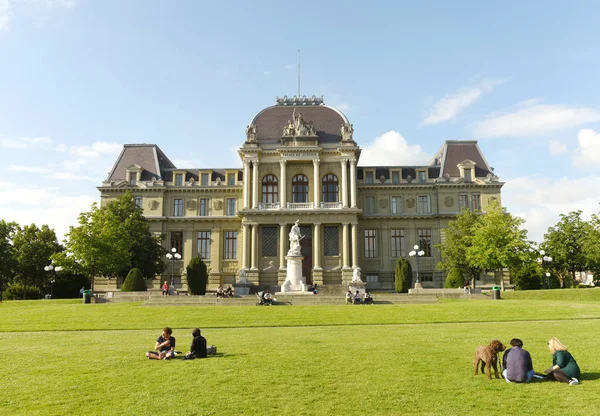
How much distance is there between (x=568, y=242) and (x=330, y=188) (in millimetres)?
27918

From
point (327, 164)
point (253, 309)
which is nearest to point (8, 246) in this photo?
point (327, 164)

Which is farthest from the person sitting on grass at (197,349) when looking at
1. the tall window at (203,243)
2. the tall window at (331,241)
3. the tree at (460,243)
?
the tall window at (203,243)

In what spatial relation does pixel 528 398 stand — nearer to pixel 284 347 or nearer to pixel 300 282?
pixel 284 347

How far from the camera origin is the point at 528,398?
34.8 ft

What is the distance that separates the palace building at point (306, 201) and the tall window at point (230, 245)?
0.13 metres

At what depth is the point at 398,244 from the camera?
66.4 meters

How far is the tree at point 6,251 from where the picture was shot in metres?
65.1

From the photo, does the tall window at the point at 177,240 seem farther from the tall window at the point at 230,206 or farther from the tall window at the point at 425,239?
the tall window at the point at 425,239

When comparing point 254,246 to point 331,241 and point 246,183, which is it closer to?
point 246,183

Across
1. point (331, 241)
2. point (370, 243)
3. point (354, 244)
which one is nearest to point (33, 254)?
point (331, 241)

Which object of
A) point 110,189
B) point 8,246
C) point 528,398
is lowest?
point 528,398

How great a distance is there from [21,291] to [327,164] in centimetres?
4026

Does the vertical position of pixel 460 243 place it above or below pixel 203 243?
below

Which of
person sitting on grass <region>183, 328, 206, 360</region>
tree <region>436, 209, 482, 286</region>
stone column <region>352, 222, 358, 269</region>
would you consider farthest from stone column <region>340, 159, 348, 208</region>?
person sitting on grass <region>183, 328, 206, 360</region>
